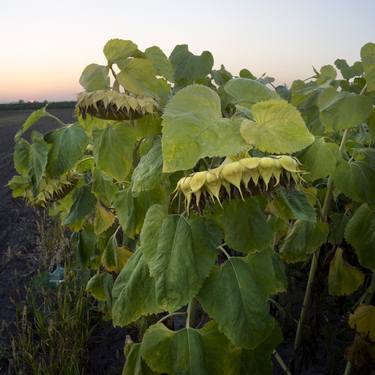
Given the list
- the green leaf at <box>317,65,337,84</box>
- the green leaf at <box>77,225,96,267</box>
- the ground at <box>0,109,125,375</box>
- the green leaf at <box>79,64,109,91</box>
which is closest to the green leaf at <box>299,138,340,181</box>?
the green leaf at <box>79,64,109,91</box>

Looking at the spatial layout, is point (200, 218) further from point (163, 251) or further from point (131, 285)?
point (131, 285)

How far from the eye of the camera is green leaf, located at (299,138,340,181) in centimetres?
135

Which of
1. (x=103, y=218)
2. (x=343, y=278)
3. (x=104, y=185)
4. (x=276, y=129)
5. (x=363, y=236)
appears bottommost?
(x=343, y=278)

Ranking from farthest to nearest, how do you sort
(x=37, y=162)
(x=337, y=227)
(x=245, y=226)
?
(x=337, y=227), (x=37, y=162), (x=245, y=226)

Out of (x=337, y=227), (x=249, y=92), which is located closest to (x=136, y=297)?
(x=249, y=92)

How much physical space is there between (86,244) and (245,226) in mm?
1432

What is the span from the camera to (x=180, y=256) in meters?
0.99

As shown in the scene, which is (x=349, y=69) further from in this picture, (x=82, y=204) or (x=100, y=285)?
(x=100, y=285)

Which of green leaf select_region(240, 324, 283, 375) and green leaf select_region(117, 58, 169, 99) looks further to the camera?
green leaf select_region(240, 324, 283, 375)

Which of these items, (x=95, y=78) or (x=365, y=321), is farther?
(x=365, y=321)

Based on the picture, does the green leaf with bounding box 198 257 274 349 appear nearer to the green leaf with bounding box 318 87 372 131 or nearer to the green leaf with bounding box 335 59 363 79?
the green leaf with bounding box 318 87 372 131

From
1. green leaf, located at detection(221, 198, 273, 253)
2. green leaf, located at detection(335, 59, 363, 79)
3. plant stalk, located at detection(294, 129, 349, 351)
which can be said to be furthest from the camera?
green leaf, located at detection(335, 59, 363, 79)

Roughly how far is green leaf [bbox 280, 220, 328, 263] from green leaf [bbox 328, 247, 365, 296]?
15 cm

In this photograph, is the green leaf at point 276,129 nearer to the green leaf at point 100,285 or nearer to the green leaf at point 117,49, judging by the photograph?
the green leaf at point 117,49
